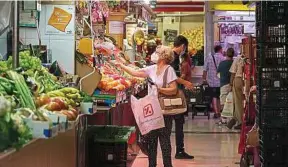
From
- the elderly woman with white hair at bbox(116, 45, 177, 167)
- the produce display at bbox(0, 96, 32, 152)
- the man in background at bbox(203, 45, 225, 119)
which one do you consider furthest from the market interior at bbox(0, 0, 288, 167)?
the man in background at bbox(203, 45, 225, 119)

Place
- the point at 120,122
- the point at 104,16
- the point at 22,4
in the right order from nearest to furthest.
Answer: the point at 22,4 → the point at 104,16 → the point at 120,122

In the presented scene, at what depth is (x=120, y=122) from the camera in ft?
29.0

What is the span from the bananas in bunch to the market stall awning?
15.3 meters

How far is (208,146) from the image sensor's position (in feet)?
33.9

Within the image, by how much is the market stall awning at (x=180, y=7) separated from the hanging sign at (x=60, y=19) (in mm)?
13860

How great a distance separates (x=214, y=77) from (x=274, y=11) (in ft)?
30.6

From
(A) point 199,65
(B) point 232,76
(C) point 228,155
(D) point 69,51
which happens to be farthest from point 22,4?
(A) point 199,65

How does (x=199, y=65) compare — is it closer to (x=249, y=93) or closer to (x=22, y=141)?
(x=249, y=93)

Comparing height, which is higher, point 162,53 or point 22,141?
point 162,53

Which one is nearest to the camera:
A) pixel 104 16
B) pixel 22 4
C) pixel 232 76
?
pixel 22 4

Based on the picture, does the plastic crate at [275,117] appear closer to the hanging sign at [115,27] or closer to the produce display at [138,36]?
the hanging sign at [115,27]

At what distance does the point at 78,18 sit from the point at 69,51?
0.43 metres

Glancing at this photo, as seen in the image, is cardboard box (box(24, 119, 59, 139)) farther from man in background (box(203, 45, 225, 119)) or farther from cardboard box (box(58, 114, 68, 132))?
man in background (box(203, 45, 225, 119))

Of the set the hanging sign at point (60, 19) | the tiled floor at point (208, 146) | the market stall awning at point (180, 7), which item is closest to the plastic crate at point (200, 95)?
the tiled floor at point (208, 146)
